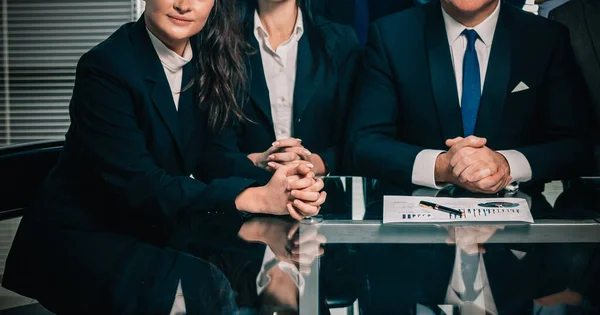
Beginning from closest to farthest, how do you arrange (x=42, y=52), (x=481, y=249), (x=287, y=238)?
(x=481, y=249)
(x=287, y=238)
(x=42, y=52)

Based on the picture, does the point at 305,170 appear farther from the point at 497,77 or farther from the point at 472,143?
the point at 497,77

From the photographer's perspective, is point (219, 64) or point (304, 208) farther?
point (219, 64)

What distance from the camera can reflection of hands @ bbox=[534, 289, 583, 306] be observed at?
105cm

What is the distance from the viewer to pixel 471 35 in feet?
7.38

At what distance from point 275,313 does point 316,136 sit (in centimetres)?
140

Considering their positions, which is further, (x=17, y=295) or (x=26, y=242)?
(x=26, y=242)

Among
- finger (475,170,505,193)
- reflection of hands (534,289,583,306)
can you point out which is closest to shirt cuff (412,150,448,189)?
finger (475,170,505,193)

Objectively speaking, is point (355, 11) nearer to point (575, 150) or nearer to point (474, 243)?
point (575, 150)

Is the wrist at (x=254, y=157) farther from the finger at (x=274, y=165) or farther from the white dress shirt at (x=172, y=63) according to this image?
the white dress shirt at (x=172, y=63)

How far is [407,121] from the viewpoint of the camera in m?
2.29

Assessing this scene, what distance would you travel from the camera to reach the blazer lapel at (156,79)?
177 cm

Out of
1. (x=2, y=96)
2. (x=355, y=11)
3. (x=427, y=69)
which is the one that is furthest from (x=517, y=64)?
(x=2, y=96)

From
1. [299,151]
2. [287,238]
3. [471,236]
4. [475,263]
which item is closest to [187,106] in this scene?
[299,151]

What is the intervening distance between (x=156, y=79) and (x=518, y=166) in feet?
3.26
